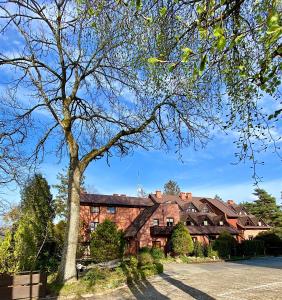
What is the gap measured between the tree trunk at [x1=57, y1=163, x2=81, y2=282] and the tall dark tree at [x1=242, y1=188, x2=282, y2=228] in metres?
50.4

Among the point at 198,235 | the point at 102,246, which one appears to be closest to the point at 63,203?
the point at 102,246

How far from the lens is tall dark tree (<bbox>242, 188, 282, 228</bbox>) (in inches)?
2368

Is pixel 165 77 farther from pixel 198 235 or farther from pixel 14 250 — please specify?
pixel 198 235

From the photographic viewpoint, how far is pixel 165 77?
7.36 metres

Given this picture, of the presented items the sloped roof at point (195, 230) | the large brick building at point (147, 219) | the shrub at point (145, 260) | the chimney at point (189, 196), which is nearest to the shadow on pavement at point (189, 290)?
the shrub at point (145, 260)

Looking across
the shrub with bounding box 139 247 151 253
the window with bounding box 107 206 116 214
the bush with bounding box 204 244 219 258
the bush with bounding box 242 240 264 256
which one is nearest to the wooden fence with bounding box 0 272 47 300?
the shrub with bounding box 139 247 151 253

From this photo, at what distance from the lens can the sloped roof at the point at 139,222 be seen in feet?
121

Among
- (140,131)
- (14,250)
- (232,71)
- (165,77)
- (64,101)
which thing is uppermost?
(64,101)

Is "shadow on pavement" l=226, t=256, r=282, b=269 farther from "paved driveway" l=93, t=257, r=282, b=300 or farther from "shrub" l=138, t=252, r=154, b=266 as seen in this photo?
"shrub" l=138, t=252, r=154, b=266

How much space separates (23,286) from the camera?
1250 cm

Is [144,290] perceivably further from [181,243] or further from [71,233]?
[181,243]

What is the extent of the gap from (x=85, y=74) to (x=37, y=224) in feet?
39.4

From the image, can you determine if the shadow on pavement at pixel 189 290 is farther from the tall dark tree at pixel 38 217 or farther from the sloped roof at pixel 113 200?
the sloped roof at pixel 113 200

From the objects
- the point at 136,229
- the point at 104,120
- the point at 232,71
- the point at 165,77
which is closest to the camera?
the point at 232,71
